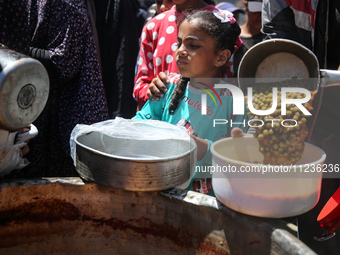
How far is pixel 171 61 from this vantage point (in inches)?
86.1

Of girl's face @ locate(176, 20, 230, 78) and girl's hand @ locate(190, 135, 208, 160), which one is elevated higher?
girl's face @ locate(176, 20, 230, 78)

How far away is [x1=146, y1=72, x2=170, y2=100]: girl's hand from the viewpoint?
6.59 feet

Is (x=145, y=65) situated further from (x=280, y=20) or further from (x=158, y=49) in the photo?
(x=280, y=20)

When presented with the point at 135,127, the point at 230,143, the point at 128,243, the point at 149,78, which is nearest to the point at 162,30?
the point at 149,78

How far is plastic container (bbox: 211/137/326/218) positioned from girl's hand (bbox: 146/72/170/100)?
0.81 meters

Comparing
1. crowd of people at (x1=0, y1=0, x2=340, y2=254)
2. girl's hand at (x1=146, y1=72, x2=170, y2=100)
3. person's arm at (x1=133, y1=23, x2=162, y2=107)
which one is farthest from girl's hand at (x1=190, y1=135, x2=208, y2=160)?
person's arm at (x1=133, y1=23, x2=162, y2=107)

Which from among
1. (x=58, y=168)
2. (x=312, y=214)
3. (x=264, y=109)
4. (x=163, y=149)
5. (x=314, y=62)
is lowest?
(x=312, y=214)

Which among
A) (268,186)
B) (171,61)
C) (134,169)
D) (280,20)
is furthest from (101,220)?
(280,20)

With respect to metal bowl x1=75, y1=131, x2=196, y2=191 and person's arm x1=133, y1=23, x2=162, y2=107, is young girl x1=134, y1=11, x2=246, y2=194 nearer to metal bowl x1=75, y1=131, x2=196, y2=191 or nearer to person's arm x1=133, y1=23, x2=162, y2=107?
person's arm x1=133, y1=23, x2=162, y2=107

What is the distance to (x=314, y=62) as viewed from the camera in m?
1.40

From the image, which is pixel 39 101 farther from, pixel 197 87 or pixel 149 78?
pixel 149 78

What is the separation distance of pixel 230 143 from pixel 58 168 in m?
1.50

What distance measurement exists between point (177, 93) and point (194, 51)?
0.23 meters

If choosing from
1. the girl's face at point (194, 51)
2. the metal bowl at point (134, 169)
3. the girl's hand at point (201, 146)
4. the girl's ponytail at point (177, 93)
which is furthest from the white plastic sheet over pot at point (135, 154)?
the girl's face at point (194, 51)
